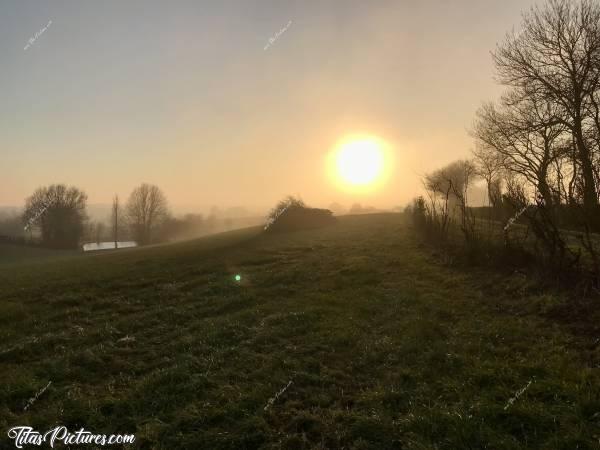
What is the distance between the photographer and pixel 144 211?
A: 9594 cm

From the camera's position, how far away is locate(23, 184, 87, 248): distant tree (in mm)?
76681

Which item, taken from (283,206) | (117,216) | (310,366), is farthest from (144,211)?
(310,366)

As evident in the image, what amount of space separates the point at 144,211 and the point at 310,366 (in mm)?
96784

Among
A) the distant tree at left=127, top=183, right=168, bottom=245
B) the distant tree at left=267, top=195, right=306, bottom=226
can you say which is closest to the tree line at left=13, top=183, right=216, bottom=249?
the distant tree at left=127, top=183, right=168, bottom=245

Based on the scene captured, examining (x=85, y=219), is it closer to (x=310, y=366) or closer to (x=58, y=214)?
(x=58, y=214)

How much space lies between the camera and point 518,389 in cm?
627

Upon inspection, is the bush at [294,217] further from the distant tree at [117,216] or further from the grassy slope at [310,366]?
the distant tree at [117,216]

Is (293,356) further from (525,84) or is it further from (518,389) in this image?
(525,84)

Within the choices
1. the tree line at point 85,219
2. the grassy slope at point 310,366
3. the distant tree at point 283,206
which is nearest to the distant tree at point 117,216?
the tree line at point 85,219

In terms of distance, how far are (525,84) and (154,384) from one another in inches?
1243

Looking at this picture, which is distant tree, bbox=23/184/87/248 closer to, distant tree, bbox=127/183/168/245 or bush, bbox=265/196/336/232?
distant tree, bbox=127/183/168/245

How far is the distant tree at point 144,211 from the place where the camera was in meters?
94.8

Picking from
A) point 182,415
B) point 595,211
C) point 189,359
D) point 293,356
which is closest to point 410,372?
point 293,356

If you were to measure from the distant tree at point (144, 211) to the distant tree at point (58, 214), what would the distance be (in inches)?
475
